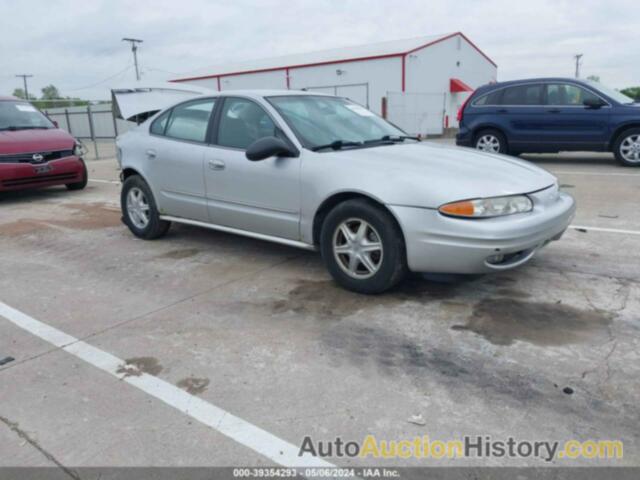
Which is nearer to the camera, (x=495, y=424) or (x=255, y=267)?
(x=495, y=424)

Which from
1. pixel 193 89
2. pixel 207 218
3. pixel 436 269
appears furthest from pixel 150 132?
pixel 193 89

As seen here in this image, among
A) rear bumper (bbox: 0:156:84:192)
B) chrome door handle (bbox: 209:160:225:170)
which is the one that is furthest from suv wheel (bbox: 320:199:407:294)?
rear bumper (bbox: 0:156:84:192)

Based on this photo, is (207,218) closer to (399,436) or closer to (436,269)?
(436,269)

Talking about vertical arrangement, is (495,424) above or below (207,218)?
below

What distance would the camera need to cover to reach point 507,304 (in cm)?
385

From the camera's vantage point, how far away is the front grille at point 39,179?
8453 millimetres

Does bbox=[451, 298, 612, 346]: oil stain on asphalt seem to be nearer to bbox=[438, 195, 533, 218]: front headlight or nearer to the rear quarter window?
bbox=[438, 195, 533, 218]: front headlight

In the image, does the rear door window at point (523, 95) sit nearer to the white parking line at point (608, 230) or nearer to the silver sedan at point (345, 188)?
the white parking line at point (608, 230)

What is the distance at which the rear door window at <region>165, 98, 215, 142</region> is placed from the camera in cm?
512

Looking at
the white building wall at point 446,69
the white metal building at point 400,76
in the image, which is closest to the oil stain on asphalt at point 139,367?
the white metal building at point 400,76

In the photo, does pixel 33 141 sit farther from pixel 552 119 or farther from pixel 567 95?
pixel 567 95

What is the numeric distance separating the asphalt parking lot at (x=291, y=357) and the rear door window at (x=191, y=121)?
1.21 meters

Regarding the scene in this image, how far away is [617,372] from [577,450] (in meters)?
0.80

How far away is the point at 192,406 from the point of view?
8.85ft
